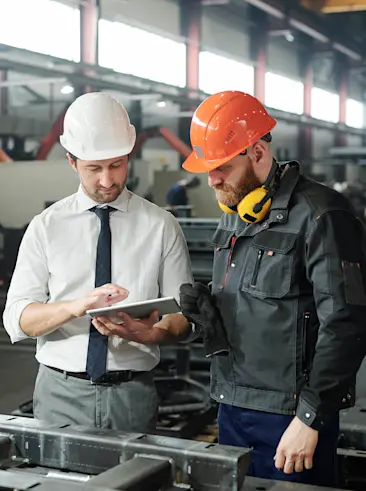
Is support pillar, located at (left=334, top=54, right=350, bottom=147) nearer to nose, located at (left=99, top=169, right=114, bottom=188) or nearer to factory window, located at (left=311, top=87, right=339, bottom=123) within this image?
factory window, located at (left=311, top=87, right=339, bottom=123)

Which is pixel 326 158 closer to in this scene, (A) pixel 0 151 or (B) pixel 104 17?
(B) pixel 104 17

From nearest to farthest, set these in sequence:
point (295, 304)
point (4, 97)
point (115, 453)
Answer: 1. point (115, 453)
2. point (295, 304)
3. point (4, 97)

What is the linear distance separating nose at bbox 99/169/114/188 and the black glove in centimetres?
34

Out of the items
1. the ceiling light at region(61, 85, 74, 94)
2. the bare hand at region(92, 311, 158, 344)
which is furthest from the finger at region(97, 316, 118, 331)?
the ceiling light at region(61, 85, 74, 94)

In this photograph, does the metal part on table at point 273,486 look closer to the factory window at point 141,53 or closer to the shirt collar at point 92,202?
the shirt collar at point 92,202

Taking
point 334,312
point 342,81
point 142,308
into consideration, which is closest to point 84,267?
point 142,308

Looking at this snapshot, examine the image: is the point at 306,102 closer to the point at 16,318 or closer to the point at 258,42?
the point at 258,42

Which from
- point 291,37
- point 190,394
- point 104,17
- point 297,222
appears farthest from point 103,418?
point 291,37

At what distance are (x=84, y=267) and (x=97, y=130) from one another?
14.2 inches

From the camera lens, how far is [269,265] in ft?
5.69

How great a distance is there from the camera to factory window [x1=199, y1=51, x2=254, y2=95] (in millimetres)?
5094

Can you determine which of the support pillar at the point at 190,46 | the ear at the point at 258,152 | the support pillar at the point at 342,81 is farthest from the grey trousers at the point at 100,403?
the support pillar at the point at 342,81

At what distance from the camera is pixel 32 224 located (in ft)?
6.57

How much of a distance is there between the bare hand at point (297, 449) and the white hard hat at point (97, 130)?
32.8 inches
